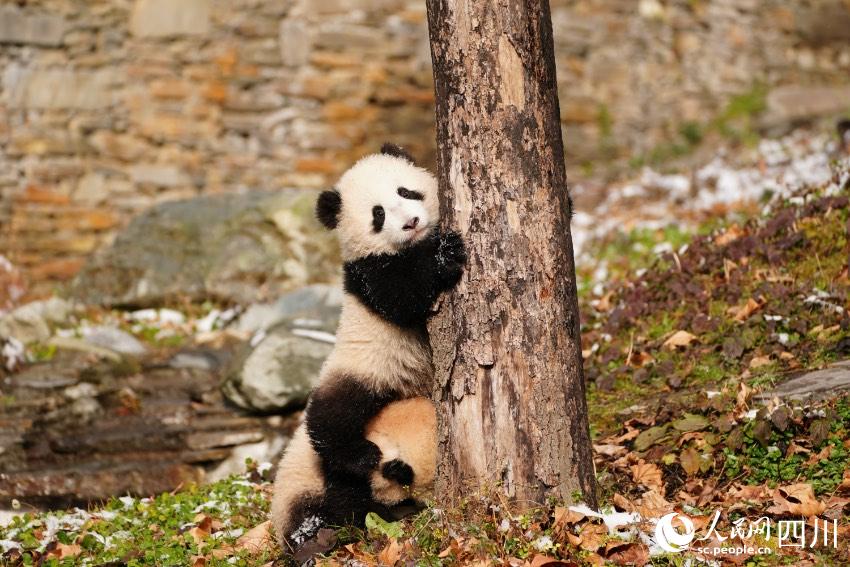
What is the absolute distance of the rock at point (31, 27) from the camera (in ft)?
37.2

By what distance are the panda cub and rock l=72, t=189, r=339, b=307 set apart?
5752 millimetres

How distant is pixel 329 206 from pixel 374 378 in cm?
87

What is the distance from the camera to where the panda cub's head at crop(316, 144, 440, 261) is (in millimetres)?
4141

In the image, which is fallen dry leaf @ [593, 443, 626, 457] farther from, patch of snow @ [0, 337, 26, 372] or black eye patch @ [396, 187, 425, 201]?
patch of snow @ [0, 337, 26, 372]

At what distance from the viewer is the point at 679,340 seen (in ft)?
18.7

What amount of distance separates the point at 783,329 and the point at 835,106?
9361 mm

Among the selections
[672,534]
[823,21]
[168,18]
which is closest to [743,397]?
[672,534]

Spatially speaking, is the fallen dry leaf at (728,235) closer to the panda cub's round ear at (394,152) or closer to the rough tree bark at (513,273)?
the panda cub's round ear at (394,152)

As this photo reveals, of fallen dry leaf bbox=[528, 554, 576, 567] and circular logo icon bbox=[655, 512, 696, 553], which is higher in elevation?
fallen dry leaf bbox=[528, 554, 576, 567]

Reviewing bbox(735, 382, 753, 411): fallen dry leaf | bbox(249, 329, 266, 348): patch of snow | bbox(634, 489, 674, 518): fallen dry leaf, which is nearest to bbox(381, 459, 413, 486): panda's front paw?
bbox(634, 489, 674, 518): fallen dry leaf

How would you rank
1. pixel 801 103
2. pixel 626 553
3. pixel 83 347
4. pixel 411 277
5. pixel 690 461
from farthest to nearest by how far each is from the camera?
pixel 801 103
pixel 83 347
pixel 690 461
pixel 411 277
pixel 626 553

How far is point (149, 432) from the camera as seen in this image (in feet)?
22.9

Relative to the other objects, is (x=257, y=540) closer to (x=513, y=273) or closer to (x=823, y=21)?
(x=513, y=273)

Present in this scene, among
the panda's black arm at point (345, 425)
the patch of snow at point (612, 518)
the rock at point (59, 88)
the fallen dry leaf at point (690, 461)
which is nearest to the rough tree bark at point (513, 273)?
the patch of snow at point (612, 518)
